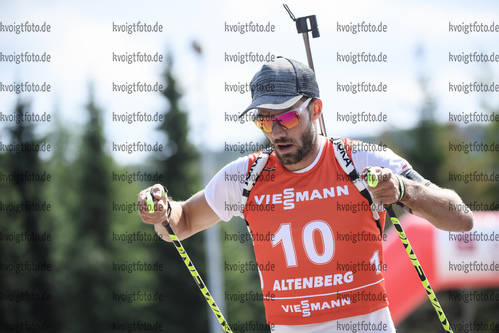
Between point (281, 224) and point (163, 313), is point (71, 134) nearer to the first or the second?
point (163, 313)

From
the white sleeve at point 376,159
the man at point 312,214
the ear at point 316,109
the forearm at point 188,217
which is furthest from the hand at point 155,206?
the white sleeve at point 376,159

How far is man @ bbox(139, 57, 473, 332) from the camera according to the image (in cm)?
343

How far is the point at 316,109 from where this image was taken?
381cm

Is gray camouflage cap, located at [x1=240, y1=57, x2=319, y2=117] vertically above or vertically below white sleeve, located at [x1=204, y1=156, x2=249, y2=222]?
above

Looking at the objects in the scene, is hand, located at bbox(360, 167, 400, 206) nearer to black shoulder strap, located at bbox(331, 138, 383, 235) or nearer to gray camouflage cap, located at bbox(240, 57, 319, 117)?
black shoulder strap, located at bbox(331, 138, 383, 235)

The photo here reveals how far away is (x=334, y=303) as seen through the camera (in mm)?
3436

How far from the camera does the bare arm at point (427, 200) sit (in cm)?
319

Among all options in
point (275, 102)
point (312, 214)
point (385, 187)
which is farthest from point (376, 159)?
point (275, 102)

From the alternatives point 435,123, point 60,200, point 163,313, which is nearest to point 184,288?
point 163,313

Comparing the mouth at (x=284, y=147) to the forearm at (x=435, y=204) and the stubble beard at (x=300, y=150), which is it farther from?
the forearm at (x=435, y=204)

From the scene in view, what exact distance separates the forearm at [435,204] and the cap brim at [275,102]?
80 cm

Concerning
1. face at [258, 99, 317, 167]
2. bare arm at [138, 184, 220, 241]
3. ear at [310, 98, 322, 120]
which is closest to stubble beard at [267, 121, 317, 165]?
face at [258, 99, 317, 167]

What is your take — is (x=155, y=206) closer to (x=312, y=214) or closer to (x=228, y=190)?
(x=228, y=190)

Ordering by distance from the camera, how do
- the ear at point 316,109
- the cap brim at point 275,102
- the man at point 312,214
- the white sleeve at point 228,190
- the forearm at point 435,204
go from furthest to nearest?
the white sleeve at point 228,190, the ear at point 316,109, the cap brim at point 275,102, the man at point 312,214, the forearm at point 435,204
